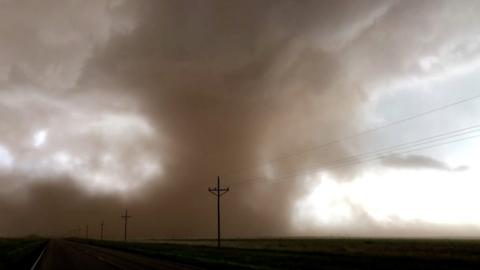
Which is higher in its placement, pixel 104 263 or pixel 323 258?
pixel 104 263

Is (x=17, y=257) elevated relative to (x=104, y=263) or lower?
lower

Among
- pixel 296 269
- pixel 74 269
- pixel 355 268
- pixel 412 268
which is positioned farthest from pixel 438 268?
pixel 74 269

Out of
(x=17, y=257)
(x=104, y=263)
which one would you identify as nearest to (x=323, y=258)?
(x=104, y=263)

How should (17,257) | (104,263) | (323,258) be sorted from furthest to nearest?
(17,257) < (323,258) < (104,263)

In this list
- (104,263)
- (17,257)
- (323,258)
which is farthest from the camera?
(17,257)

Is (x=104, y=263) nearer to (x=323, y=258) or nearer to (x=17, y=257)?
(x=17, y=257)

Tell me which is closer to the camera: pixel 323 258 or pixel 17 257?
pixel 323 258

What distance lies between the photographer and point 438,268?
3706 cm

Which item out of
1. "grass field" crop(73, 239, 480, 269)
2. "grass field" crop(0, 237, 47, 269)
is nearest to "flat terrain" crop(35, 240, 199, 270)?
"grass field" crop(0, 237, 47, 269)

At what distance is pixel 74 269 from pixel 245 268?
41.3 feet

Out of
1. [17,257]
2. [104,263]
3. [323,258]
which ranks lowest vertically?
[323,258]

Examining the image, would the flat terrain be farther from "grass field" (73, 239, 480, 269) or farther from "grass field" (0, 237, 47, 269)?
"grass field" (73, 239, 480, 269)

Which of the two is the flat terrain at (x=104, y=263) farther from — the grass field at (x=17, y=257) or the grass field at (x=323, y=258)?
the grass field at (x=323, y=258)

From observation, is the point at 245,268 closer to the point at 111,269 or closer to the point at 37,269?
A: the point at 111,269
